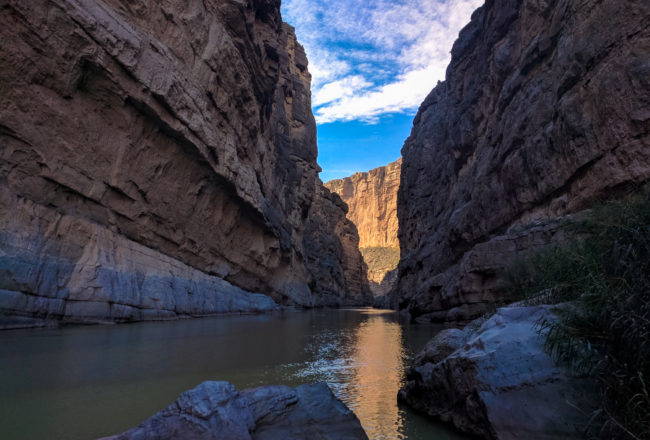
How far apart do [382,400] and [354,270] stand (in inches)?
3021

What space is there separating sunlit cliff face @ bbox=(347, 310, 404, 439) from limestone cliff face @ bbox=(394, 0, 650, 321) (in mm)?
9136

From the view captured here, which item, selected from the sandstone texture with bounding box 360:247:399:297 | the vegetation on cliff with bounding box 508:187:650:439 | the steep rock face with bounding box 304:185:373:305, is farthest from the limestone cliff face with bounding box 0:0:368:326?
the sandstone texture with bounding box 360:247:399:297

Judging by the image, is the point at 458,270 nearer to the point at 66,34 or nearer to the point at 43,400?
the point at 43,400

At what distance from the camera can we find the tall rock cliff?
155875 millimetres

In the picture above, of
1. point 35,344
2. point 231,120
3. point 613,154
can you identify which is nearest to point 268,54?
point 231,120

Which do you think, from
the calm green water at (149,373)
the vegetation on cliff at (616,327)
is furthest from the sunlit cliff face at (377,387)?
the vegetation on cliff at (616,327)

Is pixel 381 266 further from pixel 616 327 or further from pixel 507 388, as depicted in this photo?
pixel 616 327

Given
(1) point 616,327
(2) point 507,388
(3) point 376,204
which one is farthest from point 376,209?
(1) point 616,327

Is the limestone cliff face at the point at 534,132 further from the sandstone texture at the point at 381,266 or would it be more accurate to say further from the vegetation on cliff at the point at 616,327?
the sandstone texture at the point at 381,266

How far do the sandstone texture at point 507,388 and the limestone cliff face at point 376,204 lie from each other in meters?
151

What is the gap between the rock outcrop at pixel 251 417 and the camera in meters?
3.19

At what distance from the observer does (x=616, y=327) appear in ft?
11.4

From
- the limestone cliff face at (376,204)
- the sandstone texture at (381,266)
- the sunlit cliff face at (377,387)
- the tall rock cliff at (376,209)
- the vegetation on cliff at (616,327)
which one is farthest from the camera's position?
the limestone cliff face at (376,204)

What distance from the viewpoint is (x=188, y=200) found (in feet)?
73.2
